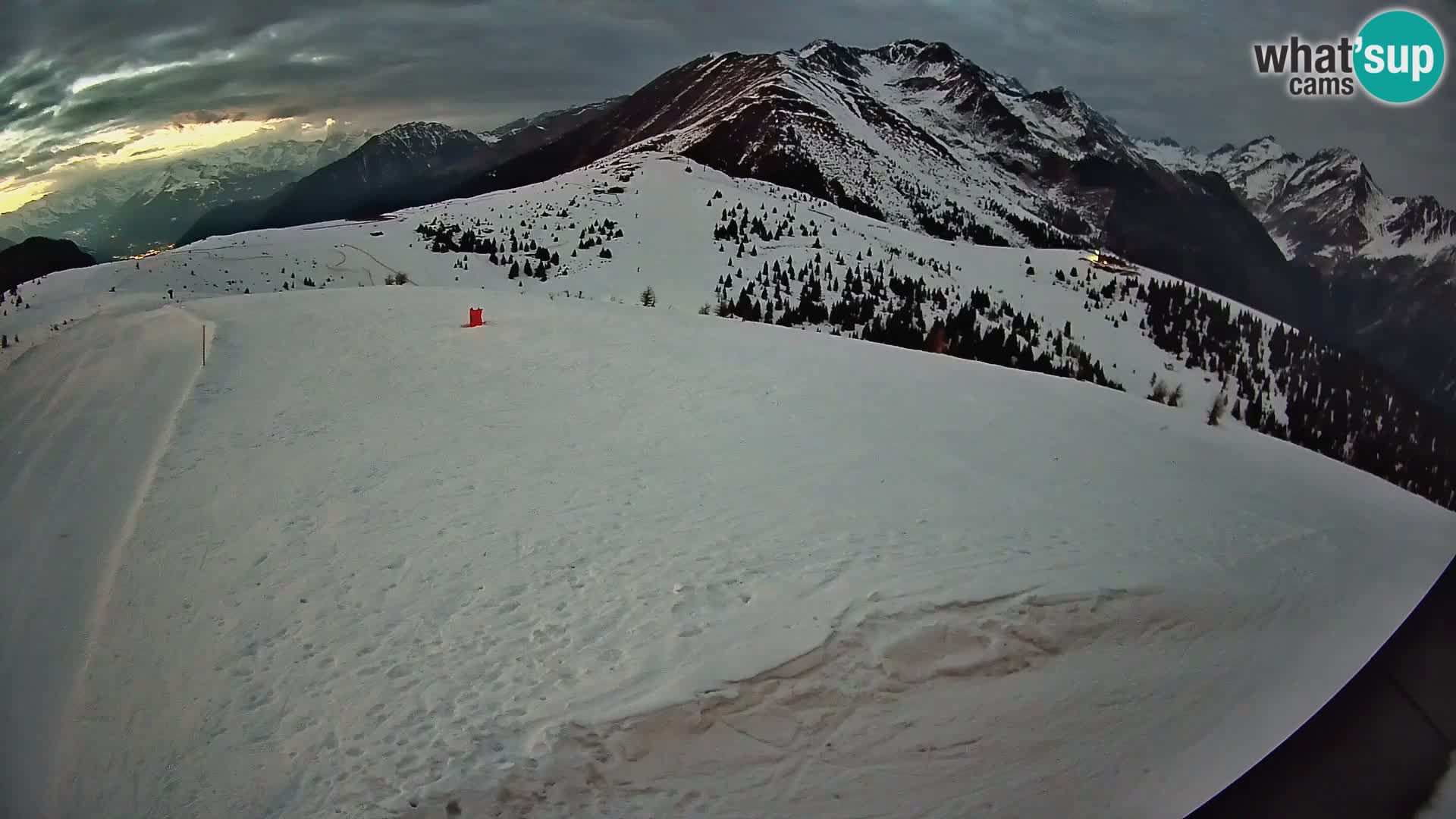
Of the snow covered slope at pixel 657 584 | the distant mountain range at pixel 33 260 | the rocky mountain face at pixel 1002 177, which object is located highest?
the rocky mountain face at pixel 1002 177

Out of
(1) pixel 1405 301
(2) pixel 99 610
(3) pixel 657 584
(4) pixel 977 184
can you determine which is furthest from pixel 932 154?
(2) pixel 99 610

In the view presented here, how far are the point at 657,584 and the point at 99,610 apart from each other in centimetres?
380

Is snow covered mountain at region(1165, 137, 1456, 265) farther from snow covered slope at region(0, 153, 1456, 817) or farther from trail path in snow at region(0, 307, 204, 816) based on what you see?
trail path in snow at region(0, 307, 204, 816)

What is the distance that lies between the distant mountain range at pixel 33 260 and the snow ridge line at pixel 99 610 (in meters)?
11.8

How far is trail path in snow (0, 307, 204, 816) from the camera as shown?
4469mm

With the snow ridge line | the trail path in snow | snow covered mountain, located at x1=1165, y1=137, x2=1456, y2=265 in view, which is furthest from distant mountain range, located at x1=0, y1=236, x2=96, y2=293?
snow covered mountain, located at x1=1165, y1=137, x2=1456, y2=265

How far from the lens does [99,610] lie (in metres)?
5.36

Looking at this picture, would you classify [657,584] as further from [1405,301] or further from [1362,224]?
[1362,224]

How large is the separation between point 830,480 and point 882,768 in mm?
3394

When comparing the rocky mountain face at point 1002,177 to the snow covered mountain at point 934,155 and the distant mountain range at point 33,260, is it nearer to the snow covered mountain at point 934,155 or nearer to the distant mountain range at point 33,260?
the snow covered mountain at point 934,155

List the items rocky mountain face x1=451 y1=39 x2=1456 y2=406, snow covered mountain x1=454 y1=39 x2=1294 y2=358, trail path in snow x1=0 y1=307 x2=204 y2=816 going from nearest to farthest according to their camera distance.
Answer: trail path in snow x1=0 y1=307 x2=204 y2=816 < rocky mountain face x1=451 y1=39 x2=1456 y2=406 < snow covered mountain x1=454 y1=39 x2=1294 y2=358

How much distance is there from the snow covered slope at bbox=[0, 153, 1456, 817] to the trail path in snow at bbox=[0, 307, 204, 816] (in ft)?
0.13

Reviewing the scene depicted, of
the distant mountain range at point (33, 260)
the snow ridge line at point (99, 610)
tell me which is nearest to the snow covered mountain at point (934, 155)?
the distant mountain range at point (33, 260)

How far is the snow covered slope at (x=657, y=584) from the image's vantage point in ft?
14.0
